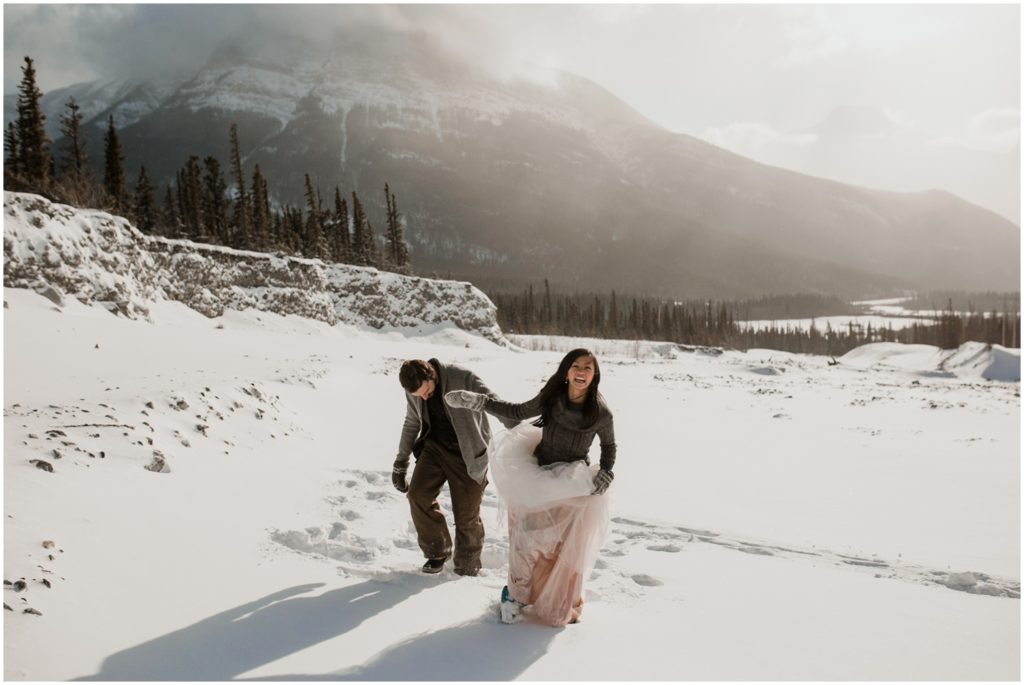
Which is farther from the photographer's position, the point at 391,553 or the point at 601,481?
the point at 391,553

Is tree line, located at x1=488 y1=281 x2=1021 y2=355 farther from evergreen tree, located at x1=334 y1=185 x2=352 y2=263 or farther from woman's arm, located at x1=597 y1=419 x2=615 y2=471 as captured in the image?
woman's arm, located at x1=597 y1=419 x2=615 y2=471

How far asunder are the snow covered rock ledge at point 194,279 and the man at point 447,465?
1766 cm

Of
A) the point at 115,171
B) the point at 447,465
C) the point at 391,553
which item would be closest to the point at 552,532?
the point at 447,465

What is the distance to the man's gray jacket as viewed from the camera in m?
5.11

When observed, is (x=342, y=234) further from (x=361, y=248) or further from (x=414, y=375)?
(x=414, y=375)

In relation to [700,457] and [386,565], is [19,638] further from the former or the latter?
[700,457]

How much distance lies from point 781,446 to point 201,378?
12.5 meters

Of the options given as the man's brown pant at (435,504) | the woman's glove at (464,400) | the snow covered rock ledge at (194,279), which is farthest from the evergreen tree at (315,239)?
the woman's glove at (464,400)

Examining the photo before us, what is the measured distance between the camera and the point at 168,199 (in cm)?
5266

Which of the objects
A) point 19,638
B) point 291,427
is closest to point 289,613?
point 19,638

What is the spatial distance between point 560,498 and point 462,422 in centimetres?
116

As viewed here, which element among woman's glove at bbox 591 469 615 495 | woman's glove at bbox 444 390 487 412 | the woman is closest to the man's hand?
woman's glove at bbox 444 390 487 412

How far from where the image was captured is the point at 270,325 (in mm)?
30688

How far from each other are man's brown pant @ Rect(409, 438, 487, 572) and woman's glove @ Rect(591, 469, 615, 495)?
124 cm
